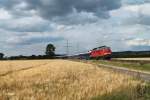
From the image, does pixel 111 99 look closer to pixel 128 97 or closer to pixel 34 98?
pixel 128 97

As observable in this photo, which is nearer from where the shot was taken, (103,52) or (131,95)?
(131,95)

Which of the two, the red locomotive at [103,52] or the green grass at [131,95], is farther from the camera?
the red locomotive at [103,52]

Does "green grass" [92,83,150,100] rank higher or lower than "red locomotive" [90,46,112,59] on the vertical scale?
lower

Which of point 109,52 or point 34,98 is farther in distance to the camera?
point 109,52

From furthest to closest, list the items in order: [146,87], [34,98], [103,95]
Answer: [146,87], [103,95], [34,98]

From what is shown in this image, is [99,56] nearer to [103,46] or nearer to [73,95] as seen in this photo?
[103,46]

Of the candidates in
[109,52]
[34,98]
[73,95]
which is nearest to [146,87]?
[73,95]

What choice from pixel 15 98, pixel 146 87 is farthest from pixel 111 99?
pixel 146 87

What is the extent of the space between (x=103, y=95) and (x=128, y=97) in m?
1.06

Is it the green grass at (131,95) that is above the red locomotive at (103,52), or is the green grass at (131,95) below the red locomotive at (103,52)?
below

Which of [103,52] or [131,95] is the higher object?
[103,52]

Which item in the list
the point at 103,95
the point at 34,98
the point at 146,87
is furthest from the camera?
the point at 146,87

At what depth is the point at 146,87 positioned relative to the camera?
21.5 meters

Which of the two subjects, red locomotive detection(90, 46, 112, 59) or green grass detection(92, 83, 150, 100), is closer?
green grass detection(92, 83, 150, 100)
